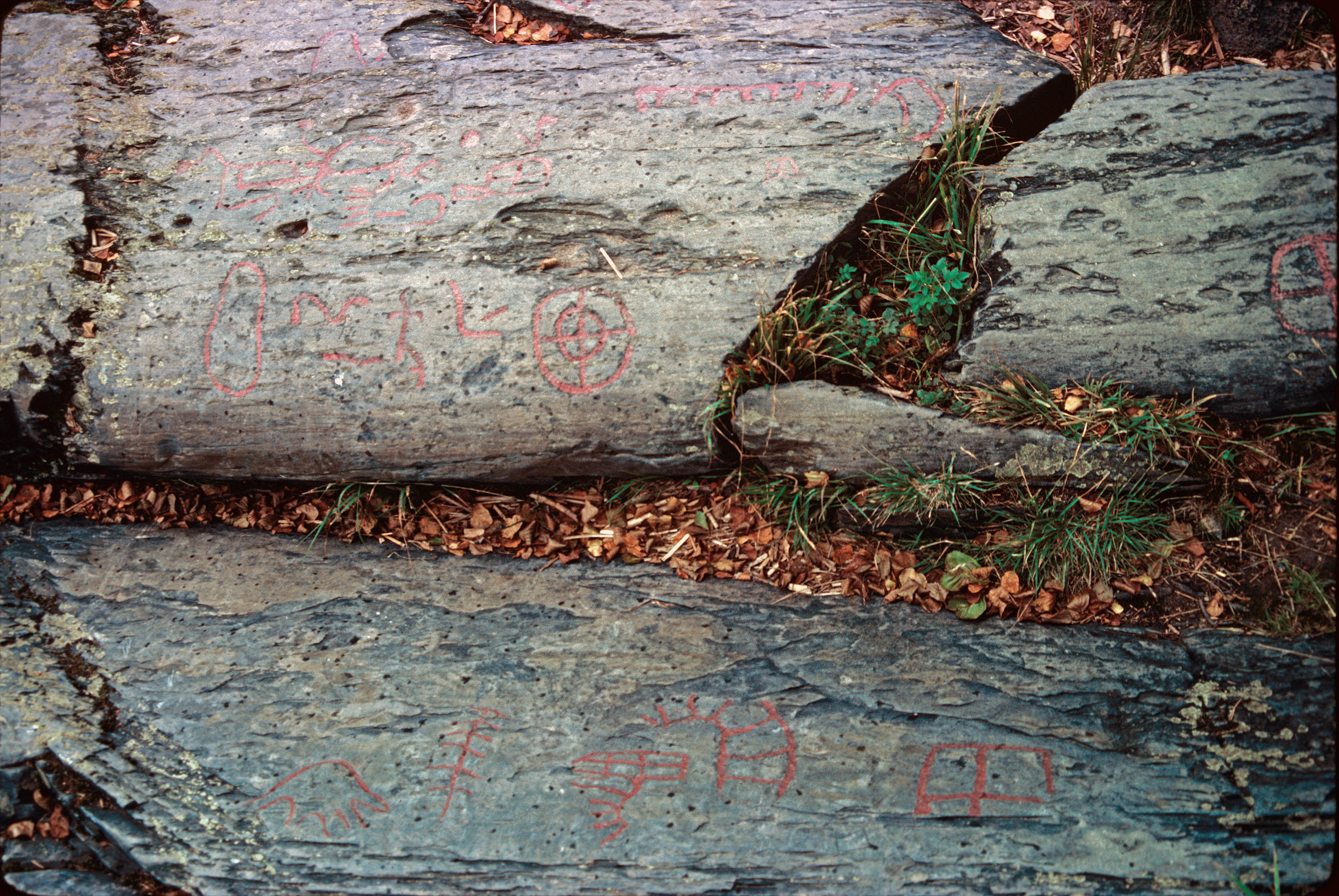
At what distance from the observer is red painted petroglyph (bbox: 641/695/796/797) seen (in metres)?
2.38

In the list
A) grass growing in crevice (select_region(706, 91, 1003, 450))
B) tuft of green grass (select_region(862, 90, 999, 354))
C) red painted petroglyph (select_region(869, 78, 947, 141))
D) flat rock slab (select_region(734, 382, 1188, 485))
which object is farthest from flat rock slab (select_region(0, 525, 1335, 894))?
red painted petroglyph (select_region(869, 78, 947, 141))

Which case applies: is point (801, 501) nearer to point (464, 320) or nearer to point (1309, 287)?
point (464, 320)

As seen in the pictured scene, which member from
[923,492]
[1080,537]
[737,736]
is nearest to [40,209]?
[737,736]

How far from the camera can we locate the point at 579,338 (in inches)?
112

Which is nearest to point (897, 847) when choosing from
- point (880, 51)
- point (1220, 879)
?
point (1220, 879)

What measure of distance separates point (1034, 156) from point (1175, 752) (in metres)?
2.19

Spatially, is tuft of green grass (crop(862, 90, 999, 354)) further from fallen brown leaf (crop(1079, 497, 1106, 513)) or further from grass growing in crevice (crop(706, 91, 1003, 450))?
fallen brown leaf (crop(1079, 497, 1106, 513))

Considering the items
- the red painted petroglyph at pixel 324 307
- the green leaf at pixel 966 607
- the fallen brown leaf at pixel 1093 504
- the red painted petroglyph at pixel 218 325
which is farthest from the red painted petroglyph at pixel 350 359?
the fallen brown leaf at pixel 1093 504

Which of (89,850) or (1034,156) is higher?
(1034,156)

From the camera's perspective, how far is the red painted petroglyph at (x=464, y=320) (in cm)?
287

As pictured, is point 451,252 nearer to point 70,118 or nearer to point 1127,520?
point 70,118

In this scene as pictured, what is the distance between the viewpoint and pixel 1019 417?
2.68 meters

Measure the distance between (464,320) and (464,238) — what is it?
0.37 metres

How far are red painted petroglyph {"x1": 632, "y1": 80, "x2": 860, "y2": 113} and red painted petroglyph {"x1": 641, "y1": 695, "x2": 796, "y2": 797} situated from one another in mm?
2441
